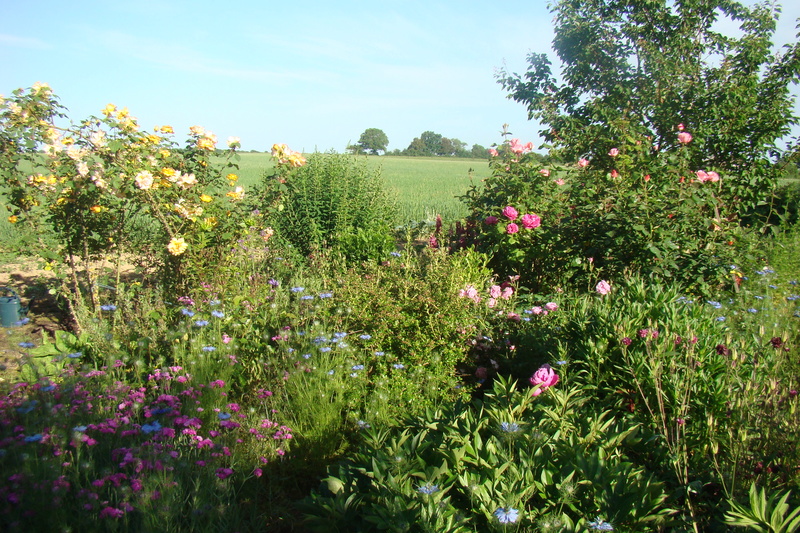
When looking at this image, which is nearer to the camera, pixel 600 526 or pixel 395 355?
pixel 600 526

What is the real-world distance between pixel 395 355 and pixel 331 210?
3029mm

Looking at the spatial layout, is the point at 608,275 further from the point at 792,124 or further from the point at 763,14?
the point at 763,14

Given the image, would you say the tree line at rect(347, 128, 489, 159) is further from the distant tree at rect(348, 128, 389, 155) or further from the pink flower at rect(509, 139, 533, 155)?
the pink flower at rect(509, 139, 533, 155)

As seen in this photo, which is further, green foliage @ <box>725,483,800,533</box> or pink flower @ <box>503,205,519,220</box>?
pink flower @ <box>503,205,519,220</box>

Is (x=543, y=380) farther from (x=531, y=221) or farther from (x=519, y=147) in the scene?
(x=519, y=147)

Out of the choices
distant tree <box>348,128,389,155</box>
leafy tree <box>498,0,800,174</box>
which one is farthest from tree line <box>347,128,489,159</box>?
leafy tree <box>498,0,800,174</box>

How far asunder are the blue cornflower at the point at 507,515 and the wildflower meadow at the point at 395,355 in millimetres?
93

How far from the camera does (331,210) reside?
6.08 metres

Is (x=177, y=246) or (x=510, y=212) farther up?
(x=510, y=212)

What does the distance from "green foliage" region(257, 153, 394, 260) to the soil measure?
2.10 meters

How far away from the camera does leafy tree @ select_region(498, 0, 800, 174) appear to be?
5.83m

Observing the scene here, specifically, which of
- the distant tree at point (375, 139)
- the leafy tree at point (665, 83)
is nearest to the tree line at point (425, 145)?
the distant tree at point (375, 139)

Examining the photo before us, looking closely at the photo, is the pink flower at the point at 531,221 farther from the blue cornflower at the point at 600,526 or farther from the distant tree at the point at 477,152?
the distant tree at the point at 477,152

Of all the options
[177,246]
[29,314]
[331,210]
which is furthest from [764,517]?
[29,314]
